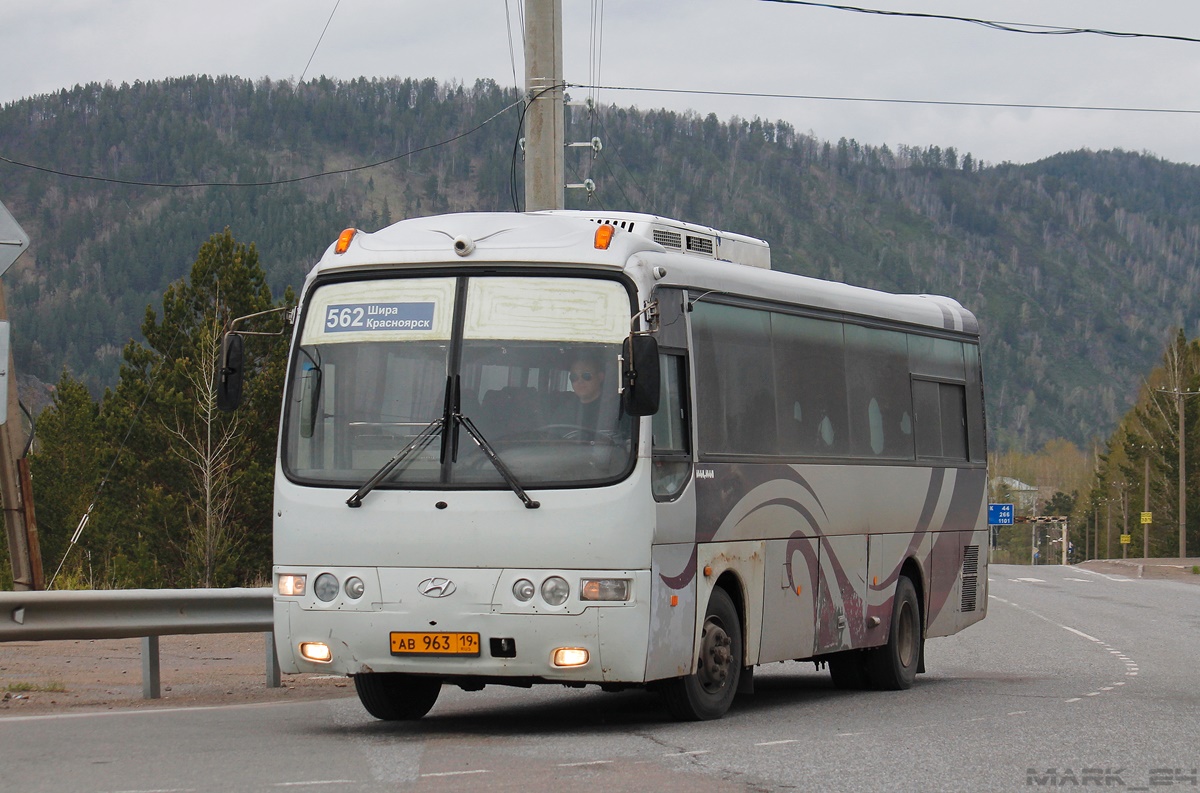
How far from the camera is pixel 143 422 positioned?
4772cm

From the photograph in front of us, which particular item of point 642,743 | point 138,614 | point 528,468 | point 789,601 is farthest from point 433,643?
point 138,614

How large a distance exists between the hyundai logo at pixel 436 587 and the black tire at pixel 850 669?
5297 millimetres

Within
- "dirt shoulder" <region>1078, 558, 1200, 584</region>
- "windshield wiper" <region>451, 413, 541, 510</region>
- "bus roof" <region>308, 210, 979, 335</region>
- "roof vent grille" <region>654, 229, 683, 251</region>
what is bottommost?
"dirt shoulder" <region>1078, 558, 1200, 584</region>

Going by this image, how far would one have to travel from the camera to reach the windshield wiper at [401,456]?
9.91 metres

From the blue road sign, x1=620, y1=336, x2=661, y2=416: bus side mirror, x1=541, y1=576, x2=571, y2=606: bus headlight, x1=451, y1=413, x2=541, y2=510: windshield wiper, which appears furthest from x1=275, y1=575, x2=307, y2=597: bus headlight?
the blue road sign

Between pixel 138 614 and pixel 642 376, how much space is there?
4.76 meters

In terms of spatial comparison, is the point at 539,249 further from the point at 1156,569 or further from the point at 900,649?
the point at 1156,569

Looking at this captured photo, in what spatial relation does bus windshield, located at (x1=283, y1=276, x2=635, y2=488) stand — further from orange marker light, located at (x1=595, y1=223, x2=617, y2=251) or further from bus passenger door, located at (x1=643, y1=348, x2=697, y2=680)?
bus passenger door, located at (x1=643, y1=348, x2=697, y2=680)

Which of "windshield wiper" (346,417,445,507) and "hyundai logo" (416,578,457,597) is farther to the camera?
"windshield wiper" (346,417,445,507)

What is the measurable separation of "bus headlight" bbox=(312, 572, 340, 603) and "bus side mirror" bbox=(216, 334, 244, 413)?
4.06 ft

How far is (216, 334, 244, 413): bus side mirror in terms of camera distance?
1038cm

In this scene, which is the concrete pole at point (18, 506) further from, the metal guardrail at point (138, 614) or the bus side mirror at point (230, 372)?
the bus side mirror at point (230, 372)

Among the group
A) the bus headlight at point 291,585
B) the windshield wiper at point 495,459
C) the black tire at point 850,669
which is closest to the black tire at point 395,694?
the bus headlight at point 291,585

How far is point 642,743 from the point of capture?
9555 millimetres
